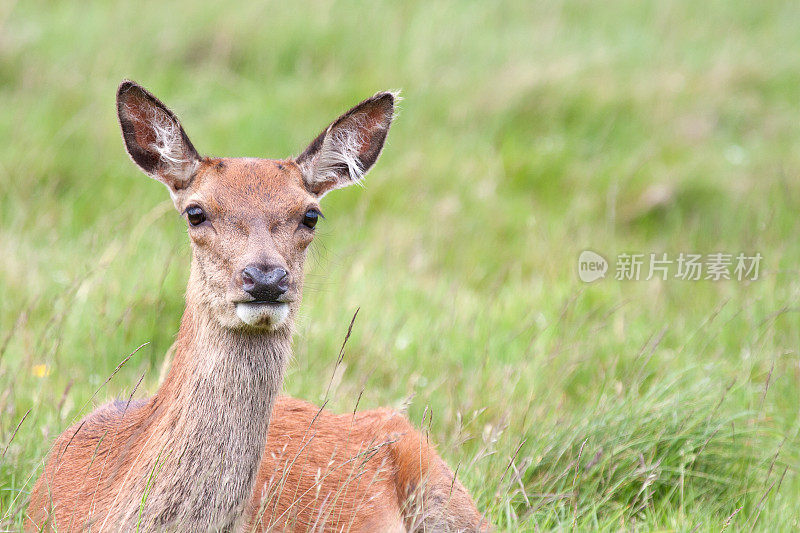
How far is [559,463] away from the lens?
4113 mm

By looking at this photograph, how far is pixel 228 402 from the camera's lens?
319 cm

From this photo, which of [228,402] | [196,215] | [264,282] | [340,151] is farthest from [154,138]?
[228,402]

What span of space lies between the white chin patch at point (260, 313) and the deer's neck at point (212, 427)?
5.4 inches

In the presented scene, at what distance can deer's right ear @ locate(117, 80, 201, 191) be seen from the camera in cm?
349

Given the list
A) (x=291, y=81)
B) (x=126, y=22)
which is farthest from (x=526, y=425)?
(x=126, y=22)

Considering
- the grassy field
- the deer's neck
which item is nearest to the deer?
the deer's neck

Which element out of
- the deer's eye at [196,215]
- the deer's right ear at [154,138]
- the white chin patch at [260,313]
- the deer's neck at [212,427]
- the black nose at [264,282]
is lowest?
the deer's neck at [212,427]

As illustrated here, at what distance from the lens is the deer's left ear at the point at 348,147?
3.64 metres

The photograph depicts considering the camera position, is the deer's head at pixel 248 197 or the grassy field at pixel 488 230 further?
the grassy field at pixel 488 230

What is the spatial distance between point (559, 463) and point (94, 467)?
1.80m

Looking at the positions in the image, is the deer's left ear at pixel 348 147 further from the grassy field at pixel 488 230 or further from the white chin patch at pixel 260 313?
the grassy field at pixel 488 230

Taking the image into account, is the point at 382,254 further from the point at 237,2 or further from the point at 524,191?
the point at 237,2

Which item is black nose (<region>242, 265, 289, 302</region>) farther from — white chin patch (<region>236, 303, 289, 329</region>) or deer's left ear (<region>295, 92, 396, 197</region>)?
deer's left ear (<region>295, 92, 396, 197</region>)

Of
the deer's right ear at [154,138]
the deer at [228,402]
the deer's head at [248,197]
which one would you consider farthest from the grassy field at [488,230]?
the deer's right ear at [154,138]
